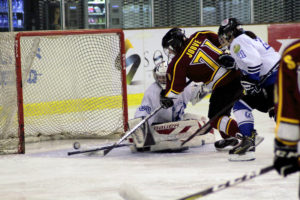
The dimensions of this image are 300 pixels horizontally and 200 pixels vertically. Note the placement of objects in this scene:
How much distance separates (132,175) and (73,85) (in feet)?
6.34

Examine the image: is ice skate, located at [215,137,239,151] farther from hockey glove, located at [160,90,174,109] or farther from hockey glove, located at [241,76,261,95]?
hockey glove, located at [241,76,261,95]

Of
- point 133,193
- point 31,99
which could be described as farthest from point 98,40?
point 133,193

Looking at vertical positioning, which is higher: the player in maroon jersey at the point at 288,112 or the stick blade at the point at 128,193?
the player in maroon jersey at the point at 288,112

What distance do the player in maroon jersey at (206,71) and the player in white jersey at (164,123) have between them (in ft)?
0.88

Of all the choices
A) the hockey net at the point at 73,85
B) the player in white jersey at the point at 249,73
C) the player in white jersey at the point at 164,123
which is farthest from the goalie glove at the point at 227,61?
the hockey net at the point at 73,85

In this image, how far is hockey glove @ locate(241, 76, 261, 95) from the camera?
12.0 feet

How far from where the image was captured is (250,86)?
368cm

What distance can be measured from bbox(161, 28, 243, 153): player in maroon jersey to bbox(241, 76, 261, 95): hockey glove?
323mm

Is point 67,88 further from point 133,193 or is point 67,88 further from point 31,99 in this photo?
point 133,193

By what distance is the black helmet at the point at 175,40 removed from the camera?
13.6ft

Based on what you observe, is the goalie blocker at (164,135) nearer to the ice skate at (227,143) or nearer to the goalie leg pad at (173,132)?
the goalie leg pad at (173,132)

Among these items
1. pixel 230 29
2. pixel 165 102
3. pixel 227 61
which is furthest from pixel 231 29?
pixel 165 102

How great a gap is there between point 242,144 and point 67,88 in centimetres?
203

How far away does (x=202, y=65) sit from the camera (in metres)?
4.11
